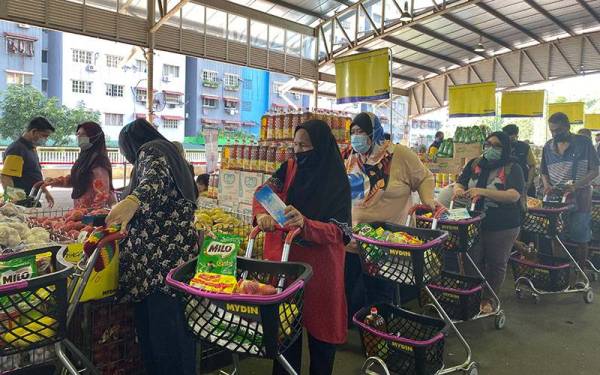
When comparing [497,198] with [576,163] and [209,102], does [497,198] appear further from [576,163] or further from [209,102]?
[209,102]

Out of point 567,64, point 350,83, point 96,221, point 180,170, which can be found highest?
point 567,64

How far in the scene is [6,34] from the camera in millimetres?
15352

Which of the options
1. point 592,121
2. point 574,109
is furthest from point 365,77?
point 592,121

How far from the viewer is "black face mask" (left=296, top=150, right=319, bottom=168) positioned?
2.17 m

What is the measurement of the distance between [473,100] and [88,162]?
21.1 ft

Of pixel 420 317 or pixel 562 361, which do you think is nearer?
pixel 420 317

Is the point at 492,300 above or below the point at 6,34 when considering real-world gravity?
below

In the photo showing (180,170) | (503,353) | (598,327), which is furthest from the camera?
(598,327)

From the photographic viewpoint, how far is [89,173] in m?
3.49

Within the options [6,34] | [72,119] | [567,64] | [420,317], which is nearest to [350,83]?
[420,317]

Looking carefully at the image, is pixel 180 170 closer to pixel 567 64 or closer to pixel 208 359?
pixel 208 359

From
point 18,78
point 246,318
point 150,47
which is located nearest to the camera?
point 246,318

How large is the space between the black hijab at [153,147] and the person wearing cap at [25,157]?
2545 millimetres

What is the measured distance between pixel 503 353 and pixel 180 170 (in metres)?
2.62
